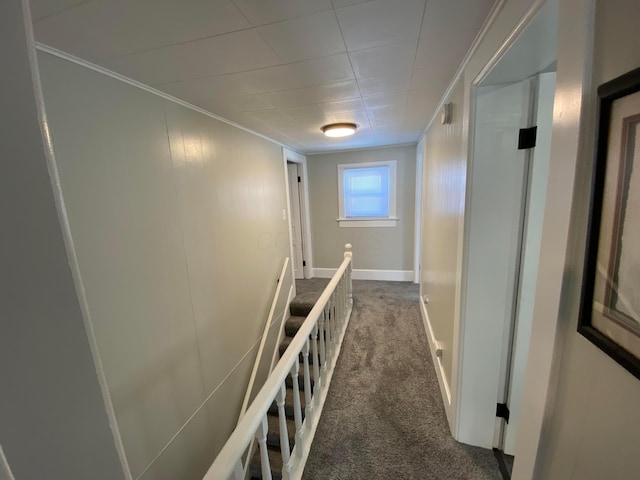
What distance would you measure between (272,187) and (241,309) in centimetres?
149

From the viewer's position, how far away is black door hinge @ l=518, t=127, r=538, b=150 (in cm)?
113

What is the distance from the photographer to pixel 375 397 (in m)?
1.85

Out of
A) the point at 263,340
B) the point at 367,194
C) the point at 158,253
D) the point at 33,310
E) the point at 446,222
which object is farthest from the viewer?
the point at 367,194

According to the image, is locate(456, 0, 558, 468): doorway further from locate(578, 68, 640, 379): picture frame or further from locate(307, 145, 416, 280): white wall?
locate(307, 145, 416, 280): white wall

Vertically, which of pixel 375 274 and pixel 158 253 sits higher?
pixel 158 253

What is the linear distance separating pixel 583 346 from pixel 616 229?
270mm

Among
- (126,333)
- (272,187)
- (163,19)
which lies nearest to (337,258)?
(272,187)

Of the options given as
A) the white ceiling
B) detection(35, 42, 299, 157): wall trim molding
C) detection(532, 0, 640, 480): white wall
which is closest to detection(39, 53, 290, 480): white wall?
detection(35, 42, 299, 157): wall trim molding

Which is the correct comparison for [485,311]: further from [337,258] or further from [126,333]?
[337,258]

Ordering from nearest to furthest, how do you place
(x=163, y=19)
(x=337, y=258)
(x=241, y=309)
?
1. (x=163, y=19)
2. (x=241, y=309)
3. (x=337, y=258)

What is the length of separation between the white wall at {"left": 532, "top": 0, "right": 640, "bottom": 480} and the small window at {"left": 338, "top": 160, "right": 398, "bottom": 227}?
3.46 meters

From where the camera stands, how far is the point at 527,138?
1143 millimetres

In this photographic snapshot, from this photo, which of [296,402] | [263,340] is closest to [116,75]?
[296,402]

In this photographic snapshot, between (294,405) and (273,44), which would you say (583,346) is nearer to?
(294,405)
